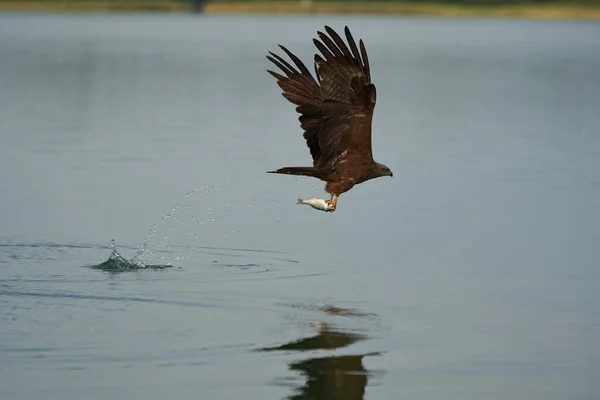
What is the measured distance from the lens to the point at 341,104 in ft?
38.1

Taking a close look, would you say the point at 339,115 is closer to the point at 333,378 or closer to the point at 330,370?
the point at 330,370

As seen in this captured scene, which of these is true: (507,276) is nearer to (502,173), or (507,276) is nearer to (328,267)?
(328,267)

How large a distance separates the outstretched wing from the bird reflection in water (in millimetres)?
2131

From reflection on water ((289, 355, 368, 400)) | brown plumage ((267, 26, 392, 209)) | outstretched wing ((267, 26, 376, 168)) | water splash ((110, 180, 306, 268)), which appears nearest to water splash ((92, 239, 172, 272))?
water splash ((110, 180, 306, 268))

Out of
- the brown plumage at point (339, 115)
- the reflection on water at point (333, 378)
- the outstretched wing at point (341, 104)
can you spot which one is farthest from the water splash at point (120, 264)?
the reflection on water at point (333, 378)

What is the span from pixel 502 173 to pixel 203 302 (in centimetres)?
729

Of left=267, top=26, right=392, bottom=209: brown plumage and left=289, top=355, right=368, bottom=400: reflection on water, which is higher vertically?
left=267, top=26, right=392, bottom=209: brown plumage

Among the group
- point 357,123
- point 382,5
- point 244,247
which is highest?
point 382,5

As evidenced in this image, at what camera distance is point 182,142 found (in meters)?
20.2

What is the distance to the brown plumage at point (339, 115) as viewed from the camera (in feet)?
37.3

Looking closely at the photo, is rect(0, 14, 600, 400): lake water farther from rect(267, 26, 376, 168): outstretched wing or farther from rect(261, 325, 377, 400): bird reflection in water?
rect(267, 26, 376, 168): outstretched wing

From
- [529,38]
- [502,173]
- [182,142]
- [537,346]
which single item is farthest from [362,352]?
[529,38]

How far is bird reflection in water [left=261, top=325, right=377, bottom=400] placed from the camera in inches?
341

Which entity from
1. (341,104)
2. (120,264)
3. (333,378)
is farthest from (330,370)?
(120,264)
